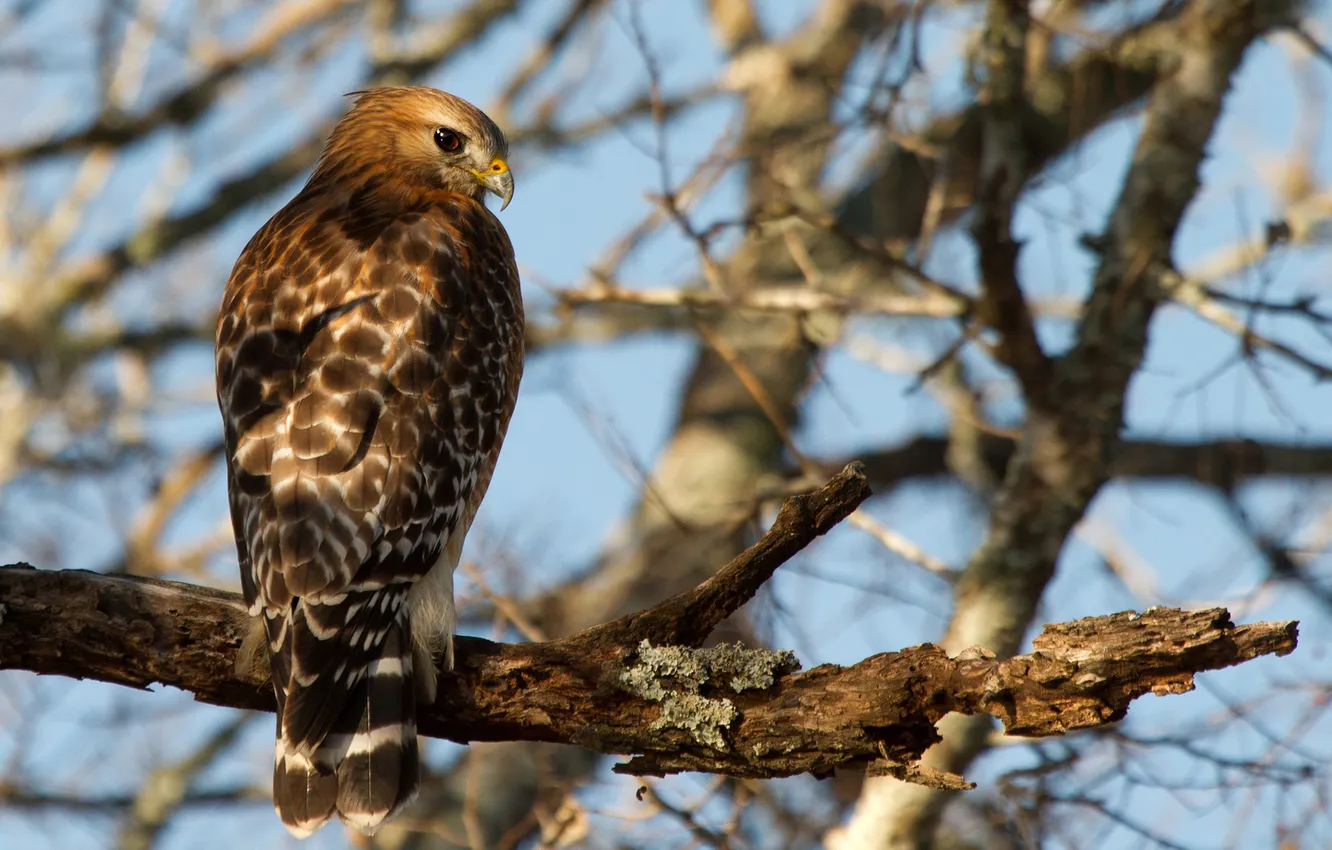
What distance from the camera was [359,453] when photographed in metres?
4.04

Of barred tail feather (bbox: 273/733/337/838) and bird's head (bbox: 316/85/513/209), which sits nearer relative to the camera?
barred tail feather (bbox: 273/733/337/838)

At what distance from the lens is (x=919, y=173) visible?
10000mm

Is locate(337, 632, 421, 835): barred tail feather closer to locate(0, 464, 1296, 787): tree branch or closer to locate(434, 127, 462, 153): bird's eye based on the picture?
locate(0, 464, 1296, 787): tree branch

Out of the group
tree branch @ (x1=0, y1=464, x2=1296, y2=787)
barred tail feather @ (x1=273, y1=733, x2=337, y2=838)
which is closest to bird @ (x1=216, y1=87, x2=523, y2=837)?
barred tail feather @ (x1=273, y1=733, x2=337, y2=838)

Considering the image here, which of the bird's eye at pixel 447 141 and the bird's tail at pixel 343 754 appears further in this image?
the bird's eye at pixel 447 141

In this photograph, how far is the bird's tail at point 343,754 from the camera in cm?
369

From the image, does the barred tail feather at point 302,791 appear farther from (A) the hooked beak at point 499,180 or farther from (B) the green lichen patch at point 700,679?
(A) the hooked beak at point 499,180

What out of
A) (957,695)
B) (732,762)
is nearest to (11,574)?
(732,762)

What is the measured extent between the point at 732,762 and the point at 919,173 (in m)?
6.90

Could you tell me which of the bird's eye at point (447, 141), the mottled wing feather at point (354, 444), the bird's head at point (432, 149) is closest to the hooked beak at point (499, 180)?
the bird's head at point (432, 149)

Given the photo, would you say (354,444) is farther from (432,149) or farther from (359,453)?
(432,149)

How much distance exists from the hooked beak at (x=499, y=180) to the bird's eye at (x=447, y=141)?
0.45 feet

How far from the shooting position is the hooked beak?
17.5ft

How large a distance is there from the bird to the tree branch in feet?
0.52
